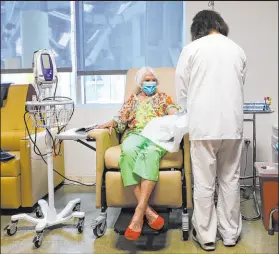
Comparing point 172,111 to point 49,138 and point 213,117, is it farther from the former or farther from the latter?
point 49,138

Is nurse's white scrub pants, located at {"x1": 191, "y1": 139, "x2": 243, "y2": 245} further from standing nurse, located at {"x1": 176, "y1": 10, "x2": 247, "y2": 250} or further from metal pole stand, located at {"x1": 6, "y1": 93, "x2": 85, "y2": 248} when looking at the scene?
metal pole stand, located at {"x1": 6, "y1": 93, "x2": 85, "y2": 248}

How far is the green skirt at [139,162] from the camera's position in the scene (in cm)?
204

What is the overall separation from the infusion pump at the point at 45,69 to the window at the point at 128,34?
343mm

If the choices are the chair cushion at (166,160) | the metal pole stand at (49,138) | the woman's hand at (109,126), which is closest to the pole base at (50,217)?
the metal pole stand at (49,138)

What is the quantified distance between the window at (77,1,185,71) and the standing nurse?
0.29 m

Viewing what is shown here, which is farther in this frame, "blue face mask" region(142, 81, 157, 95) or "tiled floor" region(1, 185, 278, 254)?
"blue face mask" region(142, 81, 157, 95)

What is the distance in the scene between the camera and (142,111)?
2457 millimetres

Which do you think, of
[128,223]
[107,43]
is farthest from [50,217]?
[107,43]

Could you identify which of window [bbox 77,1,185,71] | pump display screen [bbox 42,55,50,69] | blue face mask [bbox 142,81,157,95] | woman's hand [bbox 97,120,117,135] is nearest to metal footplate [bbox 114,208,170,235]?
woman's hand [bbox 97,120,117,135]

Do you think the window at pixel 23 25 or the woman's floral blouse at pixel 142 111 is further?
the woman's floral blouse at pixel 142 111

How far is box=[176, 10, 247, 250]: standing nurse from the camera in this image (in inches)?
73.4

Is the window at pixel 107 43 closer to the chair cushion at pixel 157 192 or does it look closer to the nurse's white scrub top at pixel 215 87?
the nurse's white scrub top at pixel 215 87

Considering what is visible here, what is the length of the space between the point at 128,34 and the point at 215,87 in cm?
95

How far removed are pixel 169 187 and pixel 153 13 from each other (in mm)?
931
